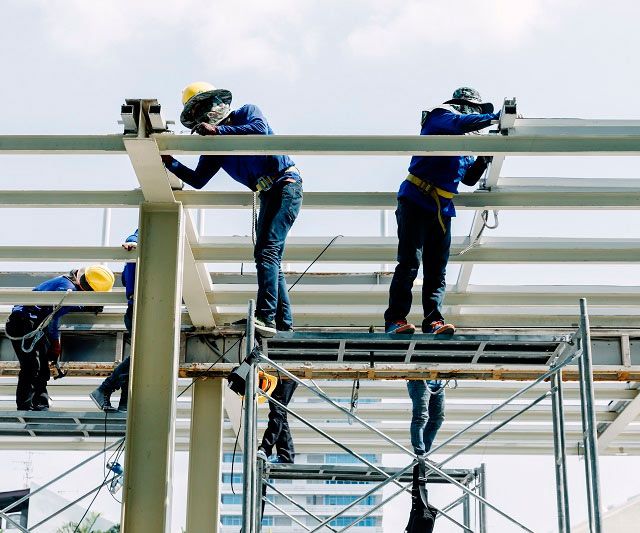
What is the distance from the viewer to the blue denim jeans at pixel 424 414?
1066 cm

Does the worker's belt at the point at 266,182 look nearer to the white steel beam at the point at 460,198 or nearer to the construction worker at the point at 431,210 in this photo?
the white steel beam at the point at 460,198

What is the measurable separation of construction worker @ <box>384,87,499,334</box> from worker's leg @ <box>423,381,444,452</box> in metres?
2.08

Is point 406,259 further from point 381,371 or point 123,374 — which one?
point 123,374

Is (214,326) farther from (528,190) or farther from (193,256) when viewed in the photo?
(528,190)

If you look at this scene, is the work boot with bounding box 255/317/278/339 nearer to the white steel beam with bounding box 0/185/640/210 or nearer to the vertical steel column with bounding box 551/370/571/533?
the white steel beam with bounding box 0/185/640/210

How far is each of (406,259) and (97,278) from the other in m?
4.45

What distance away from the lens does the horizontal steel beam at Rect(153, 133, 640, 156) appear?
29.5ft

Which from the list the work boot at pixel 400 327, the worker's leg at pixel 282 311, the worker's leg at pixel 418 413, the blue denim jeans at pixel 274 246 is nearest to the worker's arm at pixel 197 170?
the blue denim jeans at pixel 274 246

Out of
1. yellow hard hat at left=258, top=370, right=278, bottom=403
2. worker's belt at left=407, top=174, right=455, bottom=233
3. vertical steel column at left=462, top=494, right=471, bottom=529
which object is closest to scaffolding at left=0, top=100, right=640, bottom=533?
worker's belt at left=407, top=174, right=455, bottom=233

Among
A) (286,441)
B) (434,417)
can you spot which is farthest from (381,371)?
(286,441)

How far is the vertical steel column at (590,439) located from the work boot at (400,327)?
4.37 ft

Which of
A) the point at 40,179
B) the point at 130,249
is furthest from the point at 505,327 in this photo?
the point at 40,179

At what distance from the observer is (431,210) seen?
30.1ft

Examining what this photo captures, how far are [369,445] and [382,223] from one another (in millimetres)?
6437
